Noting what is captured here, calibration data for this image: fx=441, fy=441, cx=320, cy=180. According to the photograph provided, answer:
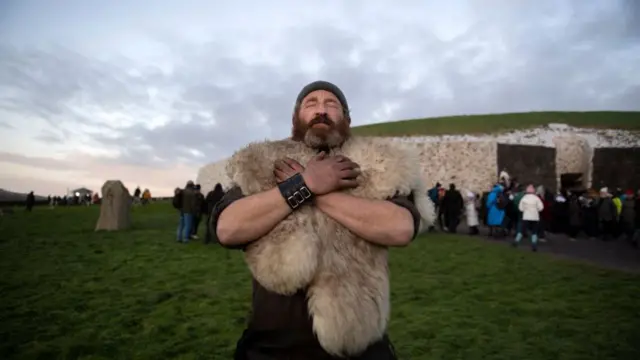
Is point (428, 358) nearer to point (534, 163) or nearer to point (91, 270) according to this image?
point (91, 270)

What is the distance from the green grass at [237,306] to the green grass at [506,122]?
25881 millimetres

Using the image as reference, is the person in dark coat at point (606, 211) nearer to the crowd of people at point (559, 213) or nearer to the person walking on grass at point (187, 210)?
the crowd of people at point (559, 213)

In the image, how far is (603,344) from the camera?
14.6ft

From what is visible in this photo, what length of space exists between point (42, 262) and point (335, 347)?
9.57 meters

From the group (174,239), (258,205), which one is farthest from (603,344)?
(174,239)

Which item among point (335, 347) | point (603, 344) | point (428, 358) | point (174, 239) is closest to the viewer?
point (335, 347)

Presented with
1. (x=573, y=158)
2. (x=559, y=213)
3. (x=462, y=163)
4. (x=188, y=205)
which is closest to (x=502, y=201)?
(x=559, y=213)

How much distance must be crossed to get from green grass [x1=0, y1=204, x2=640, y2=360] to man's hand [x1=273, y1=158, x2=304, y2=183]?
2953mm

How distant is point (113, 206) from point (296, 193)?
53.1 feet

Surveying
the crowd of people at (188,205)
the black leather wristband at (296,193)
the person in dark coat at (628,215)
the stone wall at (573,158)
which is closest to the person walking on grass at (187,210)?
the crowd of people at (188,205)

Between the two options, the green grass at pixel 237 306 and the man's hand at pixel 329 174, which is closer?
the man's hand at pixel 329 174

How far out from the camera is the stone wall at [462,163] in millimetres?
26328

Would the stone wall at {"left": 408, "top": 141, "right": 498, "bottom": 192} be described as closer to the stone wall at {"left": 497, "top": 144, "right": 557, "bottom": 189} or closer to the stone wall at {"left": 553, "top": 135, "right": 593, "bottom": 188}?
the stone wall at {"left": 497, "top": 144, "right": 557, "bottom": 189}

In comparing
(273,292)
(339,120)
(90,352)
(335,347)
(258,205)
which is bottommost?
(90,352)
